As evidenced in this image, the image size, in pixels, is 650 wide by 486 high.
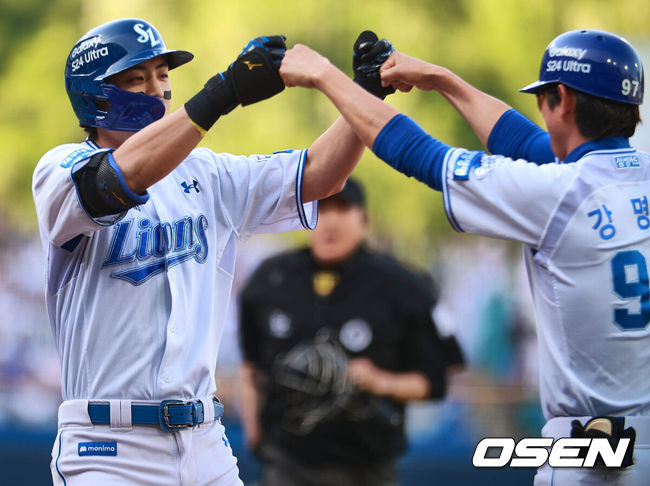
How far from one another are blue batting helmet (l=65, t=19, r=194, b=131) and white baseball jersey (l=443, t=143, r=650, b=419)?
123 centimetres

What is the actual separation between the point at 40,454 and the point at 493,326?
4875 mm

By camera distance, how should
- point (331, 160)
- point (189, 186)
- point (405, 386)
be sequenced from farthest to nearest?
point (405, 386) < point (331, 160) < point (189, 186)

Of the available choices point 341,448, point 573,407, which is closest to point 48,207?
point 573,407

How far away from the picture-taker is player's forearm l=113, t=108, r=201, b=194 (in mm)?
3152

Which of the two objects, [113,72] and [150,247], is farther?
[113,72]

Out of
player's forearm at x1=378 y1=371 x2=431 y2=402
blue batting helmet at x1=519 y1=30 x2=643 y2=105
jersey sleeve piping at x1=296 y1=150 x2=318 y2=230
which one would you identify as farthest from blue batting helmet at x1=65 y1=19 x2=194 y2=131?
player's forearm at x1=378 y1=371 x2=431 y2=402

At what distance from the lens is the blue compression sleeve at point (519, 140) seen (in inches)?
145

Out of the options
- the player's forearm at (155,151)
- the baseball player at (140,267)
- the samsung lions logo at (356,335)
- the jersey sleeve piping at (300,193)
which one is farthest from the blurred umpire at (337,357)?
the player's forearm at (155,151)

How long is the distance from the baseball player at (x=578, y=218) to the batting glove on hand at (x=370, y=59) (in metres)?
0.42

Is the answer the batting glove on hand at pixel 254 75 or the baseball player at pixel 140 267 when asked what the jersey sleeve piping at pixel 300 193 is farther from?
the batting glove on hand at pixel 254 75

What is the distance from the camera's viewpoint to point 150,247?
3.34 meters

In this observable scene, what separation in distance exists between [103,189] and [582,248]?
1.60m

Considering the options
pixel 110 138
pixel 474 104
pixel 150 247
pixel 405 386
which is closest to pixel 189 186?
pixel 150 247

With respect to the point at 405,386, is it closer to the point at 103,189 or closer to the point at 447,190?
the point at 447,190
